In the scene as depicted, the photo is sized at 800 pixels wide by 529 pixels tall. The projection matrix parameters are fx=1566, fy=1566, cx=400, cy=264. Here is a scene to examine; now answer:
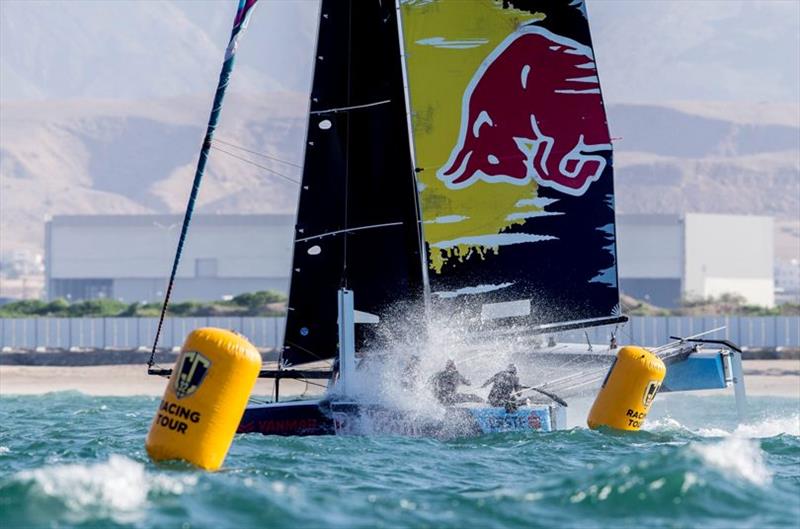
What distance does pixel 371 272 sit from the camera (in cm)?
2394

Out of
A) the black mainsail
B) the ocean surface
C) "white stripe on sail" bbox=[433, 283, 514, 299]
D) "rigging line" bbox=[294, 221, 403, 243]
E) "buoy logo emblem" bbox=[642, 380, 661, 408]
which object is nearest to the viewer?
the ocean surface

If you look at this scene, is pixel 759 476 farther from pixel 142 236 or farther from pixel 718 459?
pixel 142 236

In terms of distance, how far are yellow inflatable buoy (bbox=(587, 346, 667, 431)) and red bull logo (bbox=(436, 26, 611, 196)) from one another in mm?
3814

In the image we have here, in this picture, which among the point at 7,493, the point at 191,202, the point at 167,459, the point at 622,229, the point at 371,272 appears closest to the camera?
the point at 7,493

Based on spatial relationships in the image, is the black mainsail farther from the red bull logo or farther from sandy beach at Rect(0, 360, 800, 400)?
sandy beach at Rect(0, 360, 800, 400)

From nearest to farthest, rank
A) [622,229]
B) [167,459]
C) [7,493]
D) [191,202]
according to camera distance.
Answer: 1. [7,493]
2. [167,459]
3. [191,202]
4. [622,229]

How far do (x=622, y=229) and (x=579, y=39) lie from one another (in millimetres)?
70121

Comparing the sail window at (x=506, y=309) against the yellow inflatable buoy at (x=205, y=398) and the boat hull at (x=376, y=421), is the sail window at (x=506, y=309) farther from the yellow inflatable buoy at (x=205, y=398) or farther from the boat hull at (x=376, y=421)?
the yellow inflatable buoy at (x=205, y=398)

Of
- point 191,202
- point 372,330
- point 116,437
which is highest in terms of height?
point 191,202

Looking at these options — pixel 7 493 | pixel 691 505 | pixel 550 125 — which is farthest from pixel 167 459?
pixel 550 125

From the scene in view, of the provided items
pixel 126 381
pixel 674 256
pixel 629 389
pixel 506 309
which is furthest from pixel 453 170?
pixel 674 256

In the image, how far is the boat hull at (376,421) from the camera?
2230cm

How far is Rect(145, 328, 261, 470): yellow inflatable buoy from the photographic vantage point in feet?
Result: 51.4

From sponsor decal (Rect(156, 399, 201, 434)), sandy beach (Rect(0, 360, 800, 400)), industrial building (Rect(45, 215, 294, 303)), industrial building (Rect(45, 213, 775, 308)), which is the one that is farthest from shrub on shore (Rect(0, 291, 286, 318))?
sponsor decal (Rect(156, 399, 201, 434))
